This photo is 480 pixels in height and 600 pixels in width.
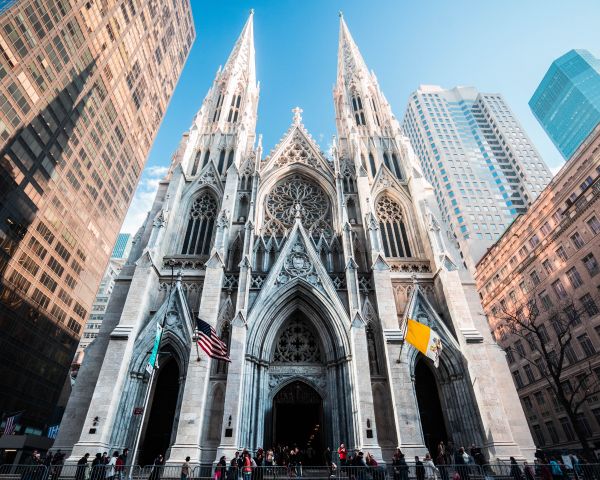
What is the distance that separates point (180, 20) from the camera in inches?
1999

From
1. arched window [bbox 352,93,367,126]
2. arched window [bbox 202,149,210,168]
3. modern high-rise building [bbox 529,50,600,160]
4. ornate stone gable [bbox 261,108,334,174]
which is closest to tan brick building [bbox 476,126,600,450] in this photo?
ornate stone gable [bbox 261,108,334,174]

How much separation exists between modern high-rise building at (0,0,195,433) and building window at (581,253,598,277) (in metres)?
46.4

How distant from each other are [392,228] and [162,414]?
59.0ft

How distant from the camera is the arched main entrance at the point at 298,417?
18656 millimetres

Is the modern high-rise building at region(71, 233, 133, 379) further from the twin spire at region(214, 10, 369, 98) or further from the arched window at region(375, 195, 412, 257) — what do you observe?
the arched window at region(375, 195, 412, 257)

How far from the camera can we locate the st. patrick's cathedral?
1602 cm

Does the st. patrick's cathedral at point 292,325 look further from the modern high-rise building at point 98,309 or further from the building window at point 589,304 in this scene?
the modern high-rise building at point 98,309

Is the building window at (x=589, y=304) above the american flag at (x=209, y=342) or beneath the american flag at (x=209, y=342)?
above

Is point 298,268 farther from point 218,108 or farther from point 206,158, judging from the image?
point 218,108

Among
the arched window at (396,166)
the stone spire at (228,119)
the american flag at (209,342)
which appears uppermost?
the stone spire at (228,119)

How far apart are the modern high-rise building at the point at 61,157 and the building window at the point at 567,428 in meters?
46.5

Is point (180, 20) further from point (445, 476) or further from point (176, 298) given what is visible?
point (445, 476)

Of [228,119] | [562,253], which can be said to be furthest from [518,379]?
[228,119]

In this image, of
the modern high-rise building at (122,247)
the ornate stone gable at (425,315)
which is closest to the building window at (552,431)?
the ornate stone gable at (425,315)
